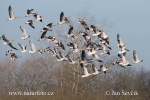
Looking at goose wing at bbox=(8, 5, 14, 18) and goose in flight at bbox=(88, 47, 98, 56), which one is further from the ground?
goose wing at bbox=(8, 5, 14, 18)

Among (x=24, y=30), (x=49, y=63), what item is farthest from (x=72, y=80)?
(x=24, y=30)

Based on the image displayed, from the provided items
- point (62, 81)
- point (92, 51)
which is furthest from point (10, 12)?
point (62, 81)

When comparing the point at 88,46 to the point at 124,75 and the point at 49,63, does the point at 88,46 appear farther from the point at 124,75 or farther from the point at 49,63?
the point at 124,75

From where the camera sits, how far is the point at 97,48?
15.8 m

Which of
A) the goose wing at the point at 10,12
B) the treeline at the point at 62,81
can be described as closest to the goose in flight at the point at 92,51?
the goose wing at the point at 10,12

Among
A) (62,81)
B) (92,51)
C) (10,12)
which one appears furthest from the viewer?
(62,81)

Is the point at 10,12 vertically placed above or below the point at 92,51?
above

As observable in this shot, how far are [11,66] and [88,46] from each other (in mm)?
36399

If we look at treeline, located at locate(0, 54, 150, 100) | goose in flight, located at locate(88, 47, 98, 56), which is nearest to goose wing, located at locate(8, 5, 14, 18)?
goose in flight, located at locate(88, 47, 98, 56)

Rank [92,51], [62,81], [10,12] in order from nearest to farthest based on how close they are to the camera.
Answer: [92,51], [10,12], [62,81]

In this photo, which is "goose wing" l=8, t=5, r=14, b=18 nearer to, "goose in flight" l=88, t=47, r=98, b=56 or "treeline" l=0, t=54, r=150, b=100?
"goose in flight" l=88, t=47, r=98, b=56

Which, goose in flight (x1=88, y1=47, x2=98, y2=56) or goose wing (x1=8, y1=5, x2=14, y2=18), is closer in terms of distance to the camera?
goose in flight (x1=88, y1=47, x2=98, y2=56)

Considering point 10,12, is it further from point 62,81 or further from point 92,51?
point 62,81

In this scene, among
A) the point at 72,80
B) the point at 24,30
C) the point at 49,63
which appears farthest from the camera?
the point at 49,63
